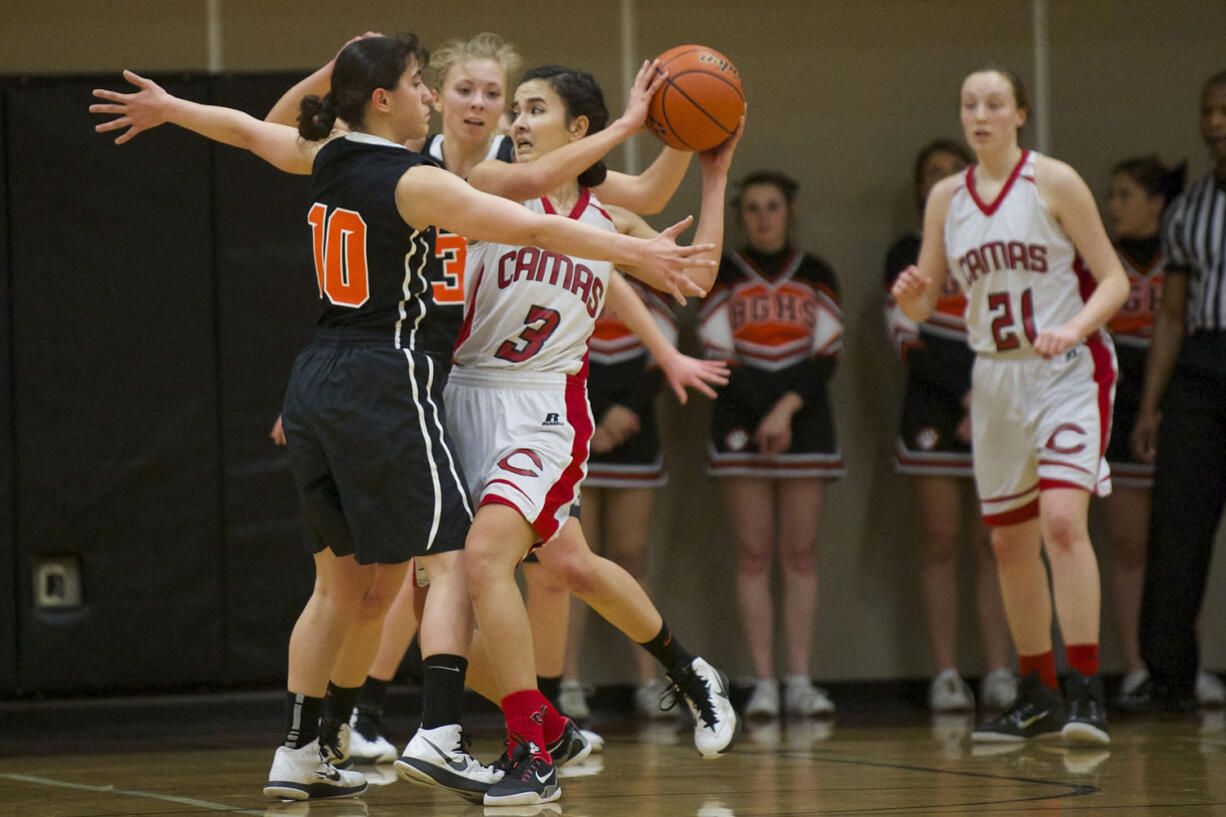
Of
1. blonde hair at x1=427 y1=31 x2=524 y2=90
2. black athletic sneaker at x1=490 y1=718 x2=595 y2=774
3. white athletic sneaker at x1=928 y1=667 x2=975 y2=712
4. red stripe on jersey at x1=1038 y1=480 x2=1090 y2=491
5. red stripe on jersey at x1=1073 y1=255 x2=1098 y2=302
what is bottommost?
white athletic sneaker at x1=928 y1=667 x2=975 y2=712

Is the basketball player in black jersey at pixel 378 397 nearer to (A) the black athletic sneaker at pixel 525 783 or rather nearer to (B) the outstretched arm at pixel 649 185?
(A) the black athletic sneaker at pixel 525 783

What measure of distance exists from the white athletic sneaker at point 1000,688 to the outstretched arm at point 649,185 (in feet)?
10.3

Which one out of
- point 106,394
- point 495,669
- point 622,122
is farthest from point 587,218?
point 106,394

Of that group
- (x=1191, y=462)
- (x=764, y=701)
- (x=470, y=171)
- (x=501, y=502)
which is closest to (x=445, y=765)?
(x=501, y=502)

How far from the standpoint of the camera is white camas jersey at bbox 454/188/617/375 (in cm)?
412

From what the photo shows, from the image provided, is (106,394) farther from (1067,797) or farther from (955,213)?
(1067,797)

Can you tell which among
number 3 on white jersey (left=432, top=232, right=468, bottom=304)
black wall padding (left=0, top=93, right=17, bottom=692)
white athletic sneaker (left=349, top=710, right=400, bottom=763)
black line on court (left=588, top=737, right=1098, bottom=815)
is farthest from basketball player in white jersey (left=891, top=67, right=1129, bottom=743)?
black wall padding (left=0, top=93, right=17, bottom=692)

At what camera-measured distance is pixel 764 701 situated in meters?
6.56

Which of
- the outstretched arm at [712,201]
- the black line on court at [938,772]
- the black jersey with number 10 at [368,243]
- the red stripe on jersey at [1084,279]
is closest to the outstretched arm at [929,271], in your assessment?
the red stripe on jersey at [1084,279]

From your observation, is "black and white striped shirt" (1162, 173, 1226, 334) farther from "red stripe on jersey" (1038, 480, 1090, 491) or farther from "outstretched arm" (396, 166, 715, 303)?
"outstretched arm" (396, 166, 715, 303)

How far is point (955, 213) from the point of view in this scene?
→ 18.0 feet

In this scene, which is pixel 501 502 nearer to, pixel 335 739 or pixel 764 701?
pixel 335 739

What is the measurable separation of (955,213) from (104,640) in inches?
148

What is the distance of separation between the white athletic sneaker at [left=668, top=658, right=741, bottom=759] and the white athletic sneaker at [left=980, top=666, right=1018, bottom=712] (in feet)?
8.59
